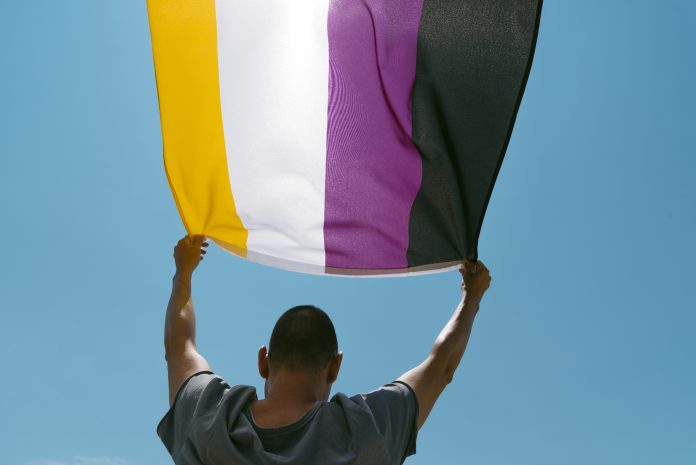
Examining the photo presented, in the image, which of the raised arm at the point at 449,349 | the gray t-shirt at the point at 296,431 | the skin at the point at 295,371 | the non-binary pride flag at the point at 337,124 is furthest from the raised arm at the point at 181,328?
the raised arm at the point at 449,349

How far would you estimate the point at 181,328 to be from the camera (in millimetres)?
2779

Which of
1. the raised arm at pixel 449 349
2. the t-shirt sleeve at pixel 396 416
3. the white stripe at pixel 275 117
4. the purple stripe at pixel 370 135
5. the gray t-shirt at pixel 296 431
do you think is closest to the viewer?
the gray t-shirt at pixel 296 431

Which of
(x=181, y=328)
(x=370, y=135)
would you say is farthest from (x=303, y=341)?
(x=370, y=135)

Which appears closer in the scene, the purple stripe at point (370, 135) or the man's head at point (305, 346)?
the man's head at point (305, 346)

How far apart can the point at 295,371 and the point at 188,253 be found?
1.18 metres

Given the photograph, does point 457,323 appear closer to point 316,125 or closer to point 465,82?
point 465,82

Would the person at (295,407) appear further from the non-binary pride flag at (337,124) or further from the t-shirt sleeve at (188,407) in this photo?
the non-binary pride flag at (337,124)

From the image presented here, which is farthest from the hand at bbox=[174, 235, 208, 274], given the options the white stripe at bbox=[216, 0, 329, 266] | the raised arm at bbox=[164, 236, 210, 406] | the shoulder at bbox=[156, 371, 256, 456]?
the shoulder at bbox=[156, 371, 256, 456]

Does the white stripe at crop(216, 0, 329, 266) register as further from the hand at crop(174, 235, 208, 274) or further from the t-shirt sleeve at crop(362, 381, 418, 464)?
the t-shirt sleeve at crop(362, 381, 418, 464)

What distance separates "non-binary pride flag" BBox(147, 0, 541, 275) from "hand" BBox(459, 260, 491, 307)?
6 centimetres

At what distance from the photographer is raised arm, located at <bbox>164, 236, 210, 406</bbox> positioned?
2549mm

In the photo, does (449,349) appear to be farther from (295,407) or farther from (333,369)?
(295,407)

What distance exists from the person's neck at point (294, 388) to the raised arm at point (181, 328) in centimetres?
31

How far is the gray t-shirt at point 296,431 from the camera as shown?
6.93 ft
